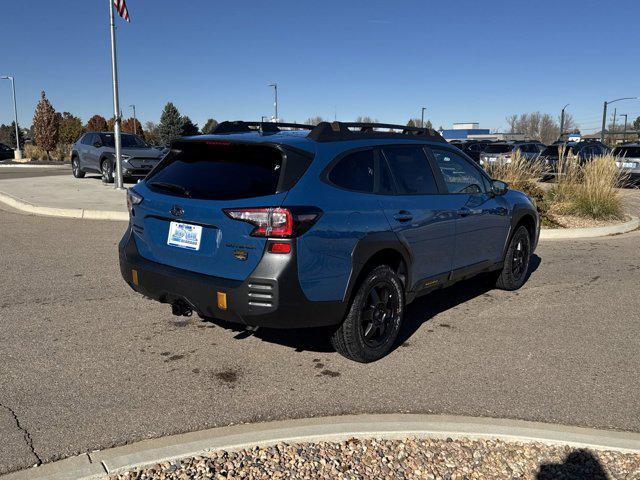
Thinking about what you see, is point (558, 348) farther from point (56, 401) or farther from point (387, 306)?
point (56, 401)

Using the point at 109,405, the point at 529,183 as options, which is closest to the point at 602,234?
the point at 529,183

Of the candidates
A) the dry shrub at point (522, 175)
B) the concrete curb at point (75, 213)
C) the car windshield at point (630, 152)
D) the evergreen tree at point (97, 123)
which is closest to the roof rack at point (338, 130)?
the concrete curb at point (75, 213)

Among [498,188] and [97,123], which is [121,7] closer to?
[498,188]

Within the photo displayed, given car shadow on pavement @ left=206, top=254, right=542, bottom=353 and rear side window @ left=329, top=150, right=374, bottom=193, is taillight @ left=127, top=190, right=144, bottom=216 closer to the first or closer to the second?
car shadow on pavement @ left=206, top=254, right=542, bottom=353

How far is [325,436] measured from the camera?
10.6 feet

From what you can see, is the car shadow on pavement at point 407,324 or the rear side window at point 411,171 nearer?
the rear side window at point 411,171

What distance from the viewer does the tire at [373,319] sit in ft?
13.9

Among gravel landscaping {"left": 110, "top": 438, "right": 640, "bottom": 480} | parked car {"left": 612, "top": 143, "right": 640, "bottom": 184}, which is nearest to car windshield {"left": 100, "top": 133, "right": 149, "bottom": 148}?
parked car {"left": 612, "top": 143, "right": 640, "bottom": 184}

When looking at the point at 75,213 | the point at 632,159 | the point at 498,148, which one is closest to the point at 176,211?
the point at 75,213

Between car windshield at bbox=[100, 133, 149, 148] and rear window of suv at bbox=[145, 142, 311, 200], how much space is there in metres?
Answer: 14.0

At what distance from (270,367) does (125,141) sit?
593 inches

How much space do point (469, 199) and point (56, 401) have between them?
3.88 m

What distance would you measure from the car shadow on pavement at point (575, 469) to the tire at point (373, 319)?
1611 millimetres

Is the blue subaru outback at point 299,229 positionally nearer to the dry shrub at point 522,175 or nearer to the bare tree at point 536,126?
the dry shrub at point 522,175
